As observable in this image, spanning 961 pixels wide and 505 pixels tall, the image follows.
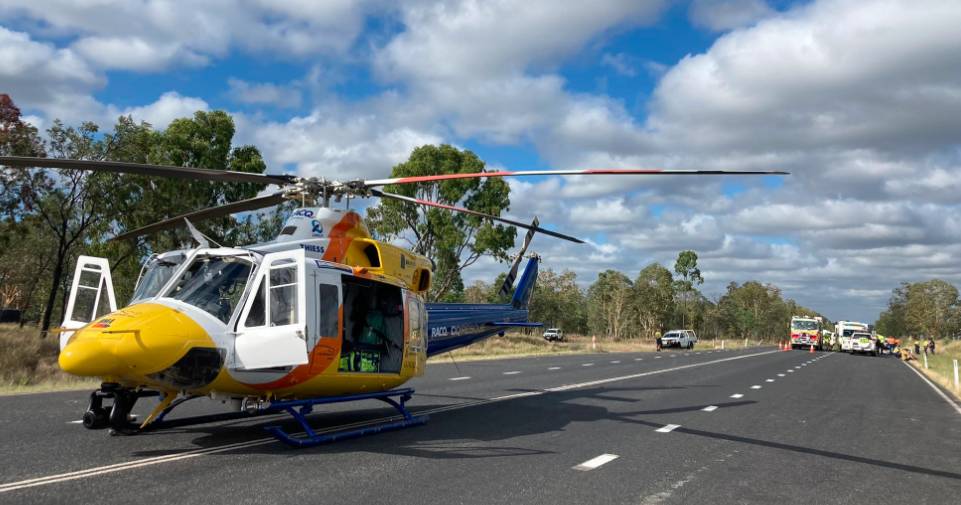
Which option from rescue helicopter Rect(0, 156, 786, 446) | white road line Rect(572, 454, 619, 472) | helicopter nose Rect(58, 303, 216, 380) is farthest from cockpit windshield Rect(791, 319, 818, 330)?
helicopter nose Rect(58, 303, 216, 380)

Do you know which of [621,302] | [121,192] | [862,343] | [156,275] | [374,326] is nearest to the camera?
[156,275]

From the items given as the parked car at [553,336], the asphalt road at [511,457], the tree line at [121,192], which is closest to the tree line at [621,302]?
the parked car at [553,336]

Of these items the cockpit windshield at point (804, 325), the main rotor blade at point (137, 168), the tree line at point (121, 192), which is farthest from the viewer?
the cockpit windshield at point (804, 325)

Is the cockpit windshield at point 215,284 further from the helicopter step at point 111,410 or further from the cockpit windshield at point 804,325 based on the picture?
the cockpit windshield at point 804,325

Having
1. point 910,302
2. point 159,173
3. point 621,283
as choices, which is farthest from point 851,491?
point 910,302

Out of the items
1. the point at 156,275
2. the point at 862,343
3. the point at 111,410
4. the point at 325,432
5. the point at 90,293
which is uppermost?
the point at 156,275

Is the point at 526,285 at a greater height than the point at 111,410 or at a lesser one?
greater

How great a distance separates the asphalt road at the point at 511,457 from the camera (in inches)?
238

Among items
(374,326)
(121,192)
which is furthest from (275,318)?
(121,192)

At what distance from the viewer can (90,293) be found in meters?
8.52

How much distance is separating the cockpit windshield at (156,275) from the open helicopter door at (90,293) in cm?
42

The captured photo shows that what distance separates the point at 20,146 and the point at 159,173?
65.0ft

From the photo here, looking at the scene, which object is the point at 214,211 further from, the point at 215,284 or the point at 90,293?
the point at 215,284

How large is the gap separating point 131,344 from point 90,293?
236 centimetres
